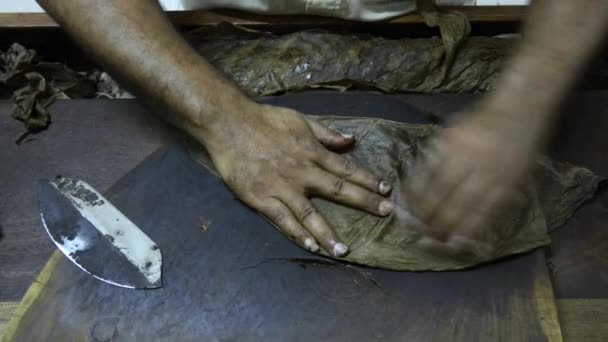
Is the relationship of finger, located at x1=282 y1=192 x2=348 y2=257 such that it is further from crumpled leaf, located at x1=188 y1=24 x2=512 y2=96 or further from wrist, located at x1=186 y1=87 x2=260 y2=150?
crumpled leaf, located at x1=188 y1=24 x2=512 y2=96

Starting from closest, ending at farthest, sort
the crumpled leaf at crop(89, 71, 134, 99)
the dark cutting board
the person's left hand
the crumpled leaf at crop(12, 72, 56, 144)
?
1. the person's left hand
2. the dark cutting board
3. the crumpled leaf at crop(12, 72, 56, 144)
4. the crumpled leaf at crop(89, 71, 134, 99)

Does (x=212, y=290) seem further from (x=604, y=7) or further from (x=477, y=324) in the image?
(x=604, y=7)

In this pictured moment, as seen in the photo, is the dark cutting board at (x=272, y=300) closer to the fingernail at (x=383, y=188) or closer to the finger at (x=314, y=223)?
the finger at (x=314, y=223)

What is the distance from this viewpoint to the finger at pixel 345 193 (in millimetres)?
923

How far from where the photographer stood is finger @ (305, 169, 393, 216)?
923mm

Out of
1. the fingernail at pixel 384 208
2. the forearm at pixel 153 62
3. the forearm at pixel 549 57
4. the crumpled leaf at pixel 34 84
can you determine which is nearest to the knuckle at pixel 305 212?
the fingernail at pixel 384 208

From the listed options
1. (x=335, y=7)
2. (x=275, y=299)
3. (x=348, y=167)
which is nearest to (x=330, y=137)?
(x=348, y=167)

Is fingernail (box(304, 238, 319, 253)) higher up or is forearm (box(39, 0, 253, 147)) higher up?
forearm (box(39, 0, 253, 147))

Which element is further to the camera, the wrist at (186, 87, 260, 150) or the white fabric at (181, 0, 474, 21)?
the white fabric at (181, 0, 474, 21)

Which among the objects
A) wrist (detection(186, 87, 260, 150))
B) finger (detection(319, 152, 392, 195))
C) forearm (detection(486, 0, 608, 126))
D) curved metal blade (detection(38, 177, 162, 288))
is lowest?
curved metal blade (detection(38, 177, 162, 288))

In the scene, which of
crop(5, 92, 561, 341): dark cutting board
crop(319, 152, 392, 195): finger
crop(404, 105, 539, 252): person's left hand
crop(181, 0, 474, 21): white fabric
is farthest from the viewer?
crop(181, 0, 474, 21): white fabric

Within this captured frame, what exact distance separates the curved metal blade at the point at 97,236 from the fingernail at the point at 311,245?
0.23 metres

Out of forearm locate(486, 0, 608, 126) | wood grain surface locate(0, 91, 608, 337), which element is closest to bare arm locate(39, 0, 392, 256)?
wood grain surface locate(0, 91, 608, 337)

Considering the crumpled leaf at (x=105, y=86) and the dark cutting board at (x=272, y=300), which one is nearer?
the dark cutting board at (x=272, y=300)
